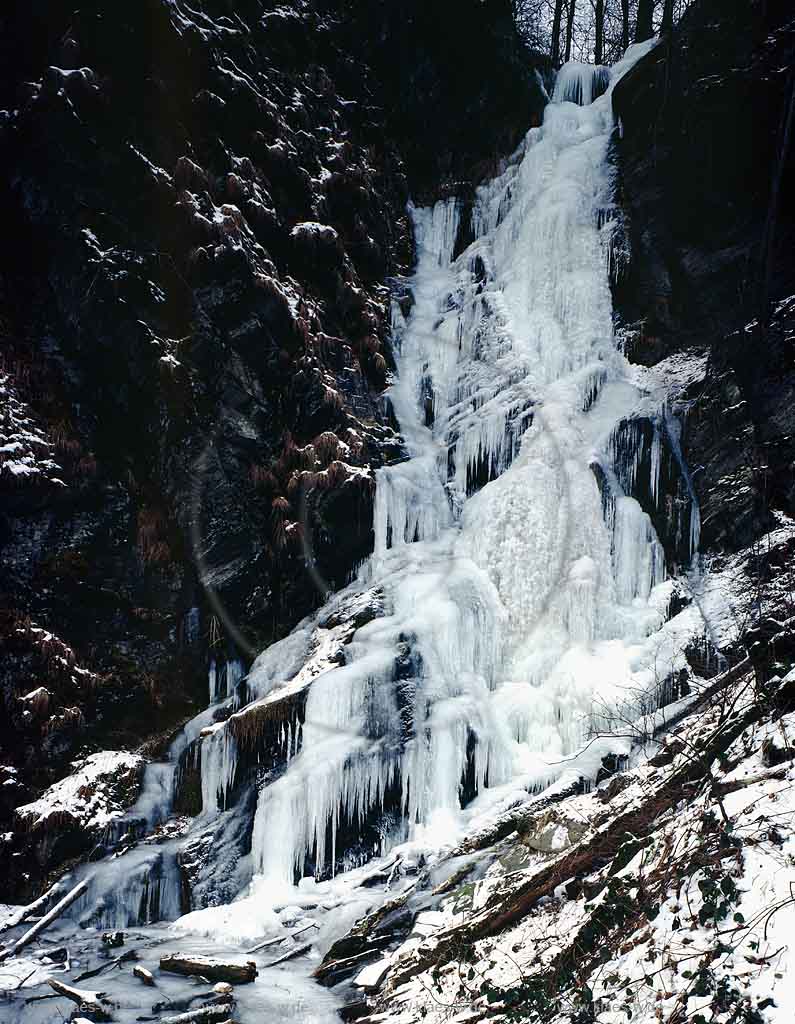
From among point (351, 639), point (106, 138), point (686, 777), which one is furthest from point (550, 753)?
point (106, 138)

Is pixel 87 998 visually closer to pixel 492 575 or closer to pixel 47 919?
pixel 47 919

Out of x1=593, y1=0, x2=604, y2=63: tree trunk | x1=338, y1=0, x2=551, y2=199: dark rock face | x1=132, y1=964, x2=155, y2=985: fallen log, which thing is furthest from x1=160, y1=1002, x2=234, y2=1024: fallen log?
x1=593, y1=0, x2=604, y2=63: tree trunk

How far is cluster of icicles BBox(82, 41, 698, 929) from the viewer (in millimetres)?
8055

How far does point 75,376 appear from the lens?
Result: 35.2 ft

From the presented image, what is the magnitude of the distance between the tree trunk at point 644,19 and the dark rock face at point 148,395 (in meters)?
11.7

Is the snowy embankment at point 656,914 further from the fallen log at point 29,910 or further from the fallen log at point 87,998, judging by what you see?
the fallen log at point 29,910

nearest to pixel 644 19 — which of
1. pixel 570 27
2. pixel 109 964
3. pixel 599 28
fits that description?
pixel 599 28

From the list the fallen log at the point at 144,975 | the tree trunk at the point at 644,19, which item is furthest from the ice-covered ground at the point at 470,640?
the tree trunk at the point at 644,19

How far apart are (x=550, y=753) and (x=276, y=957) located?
11.9 ft

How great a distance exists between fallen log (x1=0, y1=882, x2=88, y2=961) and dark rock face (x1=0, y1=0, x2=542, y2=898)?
63.1 inches

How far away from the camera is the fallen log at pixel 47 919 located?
23.7 feet

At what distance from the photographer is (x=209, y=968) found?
605 centimetres

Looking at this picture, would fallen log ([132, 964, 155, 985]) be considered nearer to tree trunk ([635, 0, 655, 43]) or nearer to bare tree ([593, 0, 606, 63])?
tree trunk ([635, 0, 655, 43])

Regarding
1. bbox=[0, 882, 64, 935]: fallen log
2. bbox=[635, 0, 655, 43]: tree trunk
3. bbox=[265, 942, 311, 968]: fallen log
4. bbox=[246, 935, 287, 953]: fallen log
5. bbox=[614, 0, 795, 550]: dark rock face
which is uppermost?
bbox=[635, 0, 655, 43]: tree trunk
